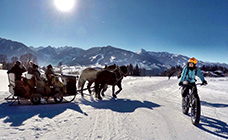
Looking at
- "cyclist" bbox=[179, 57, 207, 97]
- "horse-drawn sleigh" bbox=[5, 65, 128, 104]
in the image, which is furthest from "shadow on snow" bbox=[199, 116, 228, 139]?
"horse-drawn sleigh" bbox=[5, 65, 128, 104]

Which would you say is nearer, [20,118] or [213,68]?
[20,118]

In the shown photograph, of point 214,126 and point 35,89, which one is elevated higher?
point 35,89

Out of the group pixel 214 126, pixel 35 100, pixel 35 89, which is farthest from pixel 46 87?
pixel 214 126

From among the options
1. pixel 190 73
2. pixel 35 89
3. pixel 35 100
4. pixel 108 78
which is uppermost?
pixel 190 73

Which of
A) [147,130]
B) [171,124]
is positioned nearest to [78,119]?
[147,130]

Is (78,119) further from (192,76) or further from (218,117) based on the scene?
(218,117)

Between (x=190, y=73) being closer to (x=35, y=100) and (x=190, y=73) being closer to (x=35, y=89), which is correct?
(x=35, y=89)

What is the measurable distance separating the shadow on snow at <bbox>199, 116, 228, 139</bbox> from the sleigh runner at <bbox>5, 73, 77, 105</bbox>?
642 centimetres

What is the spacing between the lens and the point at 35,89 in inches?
265

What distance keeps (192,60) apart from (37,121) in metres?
5.78

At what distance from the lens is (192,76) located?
5074 millimetres

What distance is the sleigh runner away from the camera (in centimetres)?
616

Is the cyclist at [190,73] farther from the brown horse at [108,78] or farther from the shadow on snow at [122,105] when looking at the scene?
the brown horse at [108,78]

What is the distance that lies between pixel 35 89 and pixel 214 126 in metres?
7.54
